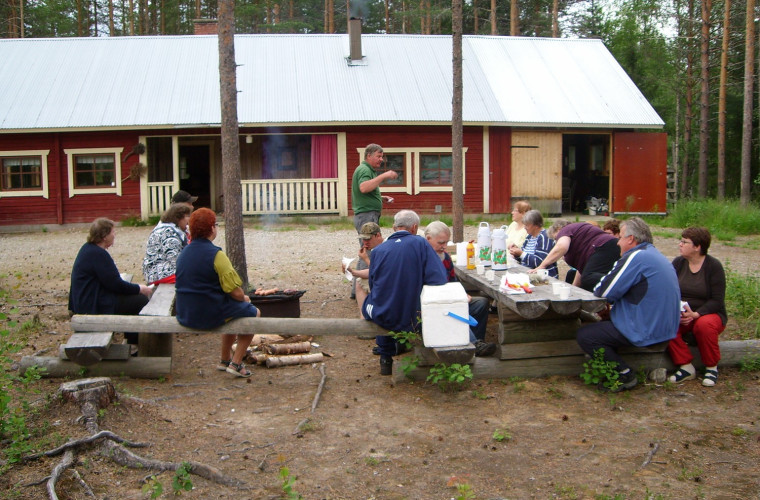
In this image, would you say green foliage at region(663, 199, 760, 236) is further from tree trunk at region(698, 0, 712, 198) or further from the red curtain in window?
the red curtain in window

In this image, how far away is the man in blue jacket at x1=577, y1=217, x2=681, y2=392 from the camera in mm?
5055

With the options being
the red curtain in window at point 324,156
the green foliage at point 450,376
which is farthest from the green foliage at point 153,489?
the red curtain in window at point 324,156

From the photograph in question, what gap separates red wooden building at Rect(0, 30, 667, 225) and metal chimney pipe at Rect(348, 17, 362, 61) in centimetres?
5

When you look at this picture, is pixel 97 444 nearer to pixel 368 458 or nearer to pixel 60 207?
pixel 368 458

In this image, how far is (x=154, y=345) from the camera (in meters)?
5.81

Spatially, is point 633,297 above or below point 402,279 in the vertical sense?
below

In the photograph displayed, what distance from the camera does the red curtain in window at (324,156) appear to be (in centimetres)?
1772

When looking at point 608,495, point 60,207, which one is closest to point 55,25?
point 60,207

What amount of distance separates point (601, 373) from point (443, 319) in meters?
1.28

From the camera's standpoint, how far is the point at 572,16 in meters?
30.6

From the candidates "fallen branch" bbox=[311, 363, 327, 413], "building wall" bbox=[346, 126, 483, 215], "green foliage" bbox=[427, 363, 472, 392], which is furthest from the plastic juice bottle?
"building wall" bbox=[346, 126, 483, 215]

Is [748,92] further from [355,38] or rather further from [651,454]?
[651,454]

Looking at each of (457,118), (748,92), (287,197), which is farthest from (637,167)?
(457,118)

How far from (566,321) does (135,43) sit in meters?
18.0
